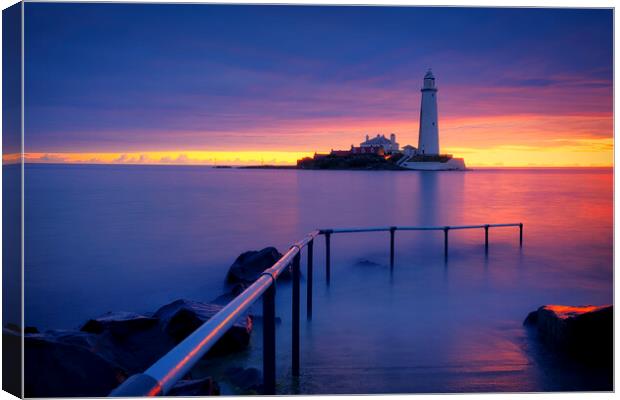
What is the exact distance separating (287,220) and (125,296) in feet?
17.7

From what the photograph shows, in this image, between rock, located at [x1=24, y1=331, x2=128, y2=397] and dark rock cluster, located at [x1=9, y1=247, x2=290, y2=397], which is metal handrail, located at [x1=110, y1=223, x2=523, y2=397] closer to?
dark rock cluster, located at [x1=9, y1=247, x2=290, y2=397]

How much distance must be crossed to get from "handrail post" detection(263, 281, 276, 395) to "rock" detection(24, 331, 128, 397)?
2.43 ft

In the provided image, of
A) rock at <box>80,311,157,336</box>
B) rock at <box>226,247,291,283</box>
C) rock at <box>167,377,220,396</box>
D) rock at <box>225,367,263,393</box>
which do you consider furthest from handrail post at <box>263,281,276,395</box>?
rock at <box>226,247,291,283</box>

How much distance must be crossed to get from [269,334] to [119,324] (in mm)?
1491

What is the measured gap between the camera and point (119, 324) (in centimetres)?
295

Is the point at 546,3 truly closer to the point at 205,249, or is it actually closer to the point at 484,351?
the point at 484,351

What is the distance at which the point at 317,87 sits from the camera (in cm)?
597

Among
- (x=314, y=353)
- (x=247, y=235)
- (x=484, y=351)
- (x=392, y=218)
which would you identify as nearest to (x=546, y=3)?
(x=484, y=351)

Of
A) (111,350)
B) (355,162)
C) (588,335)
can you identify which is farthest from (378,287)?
(355,162)

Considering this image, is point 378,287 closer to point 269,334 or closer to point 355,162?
point 269,334

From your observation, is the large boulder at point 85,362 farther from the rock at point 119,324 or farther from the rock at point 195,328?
the rock at point 119,324

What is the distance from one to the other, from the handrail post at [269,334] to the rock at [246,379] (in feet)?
1.32

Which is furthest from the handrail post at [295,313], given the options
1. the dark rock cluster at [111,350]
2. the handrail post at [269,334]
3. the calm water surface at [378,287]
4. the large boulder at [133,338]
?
the large boulder at [133,338]

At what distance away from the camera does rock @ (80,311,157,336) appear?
2879 mm
